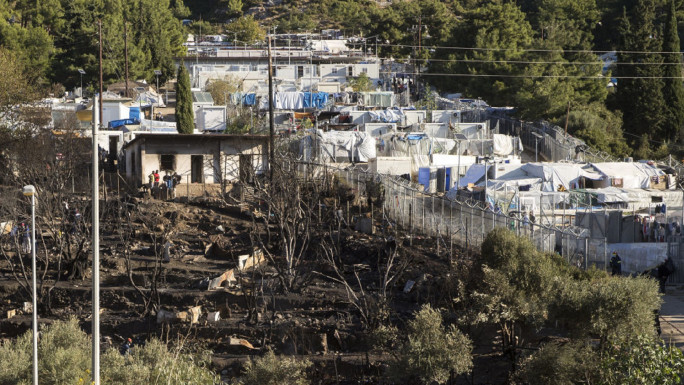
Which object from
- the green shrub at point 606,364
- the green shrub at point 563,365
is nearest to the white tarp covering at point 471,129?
the green shrub at point 606,364

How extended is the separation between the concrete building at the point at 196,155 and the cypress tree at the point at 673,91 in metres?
24.5

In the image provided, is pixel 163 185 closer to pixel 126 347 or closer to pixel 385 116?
pixel 385 116

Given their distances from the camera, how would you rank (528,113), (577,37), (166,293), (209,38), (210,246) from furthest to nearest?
(209,38) → (577,37) → (528,113) → (210,246) → (166,293)

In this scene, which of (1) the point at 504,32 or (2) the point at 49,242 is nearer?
(2) the point at 49,242

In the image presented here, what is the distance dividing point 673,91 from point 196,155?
27246 millimetres

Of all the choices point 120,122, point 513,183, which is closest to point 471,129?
point 513,183

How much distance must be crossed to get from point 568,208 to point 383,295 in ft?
38.7

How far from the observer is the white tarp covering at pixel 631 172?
36219 millimetres

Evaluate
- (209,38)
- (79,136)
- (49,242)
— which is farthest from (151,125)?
(209,38)

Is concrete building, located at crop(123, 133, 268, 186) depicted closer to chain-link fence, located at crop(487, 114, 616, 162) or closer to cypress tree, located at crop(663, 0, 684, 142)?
chain-link fence, located at crop(487, 114, 616, 162)

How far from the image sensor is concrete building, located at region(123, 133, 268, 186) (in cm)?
3966

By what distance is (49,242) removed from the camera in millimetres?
31266

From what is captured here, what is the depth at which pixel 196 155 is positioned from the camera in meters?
40.2

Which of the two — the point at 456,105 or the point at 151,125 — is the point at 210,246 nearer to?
the point at 151,125
